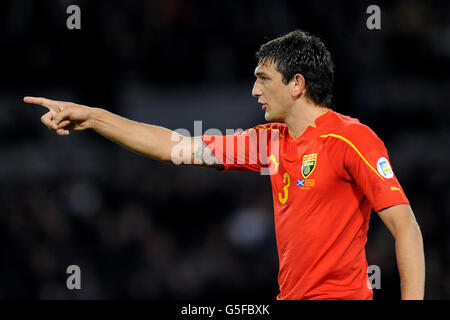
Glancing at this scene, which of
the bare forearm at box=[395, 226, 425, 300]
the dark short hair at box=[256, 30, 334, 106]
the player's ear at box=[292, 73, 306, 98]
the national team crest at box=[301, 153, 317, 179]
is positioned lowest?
the bare forearm at box=[395, 226, 425, 300]

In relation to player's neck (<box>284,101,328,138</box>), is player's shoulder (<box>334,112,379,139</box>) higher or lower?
lower

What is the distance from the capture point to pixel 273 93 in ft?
12.2

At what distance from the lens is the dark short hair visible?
12.2 feet

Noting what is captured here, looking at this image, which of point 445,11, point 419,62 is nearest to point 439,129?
point 419,62

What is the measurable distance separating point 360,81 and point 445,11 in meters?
1.85

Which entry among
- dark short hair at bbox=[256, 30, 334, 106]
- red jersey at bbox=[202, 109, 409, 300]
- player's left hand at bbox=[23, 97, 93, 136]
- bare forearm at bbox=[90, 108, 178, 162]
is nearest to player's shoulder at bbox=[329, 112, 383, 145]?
red jersey at bbox=[202, 109, 409, 300]

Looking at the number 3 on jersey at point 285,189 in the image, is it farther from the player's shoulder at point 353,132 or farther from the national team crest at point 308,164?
the player's shoulder at point 353,132

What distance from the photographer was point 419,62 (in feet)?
30.5

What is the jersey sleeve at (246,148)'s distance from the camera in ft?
12.7

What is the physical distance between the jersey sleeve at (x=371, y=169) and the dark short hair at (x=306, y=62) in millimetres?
440

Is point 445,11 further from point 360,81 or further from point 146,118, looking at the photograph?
point 146,118

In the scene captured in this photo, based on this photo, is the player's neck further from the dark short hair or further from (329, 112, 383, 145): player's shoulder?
(329, 112, 383, 145): player's shoulder

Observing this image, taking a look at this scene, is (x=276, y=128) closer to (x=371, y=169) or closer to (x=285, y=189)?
(x=285, y=189)

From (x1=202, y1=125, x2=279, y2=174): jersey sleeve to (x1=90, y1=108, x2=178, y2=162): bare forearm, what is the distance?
0.27 meters
